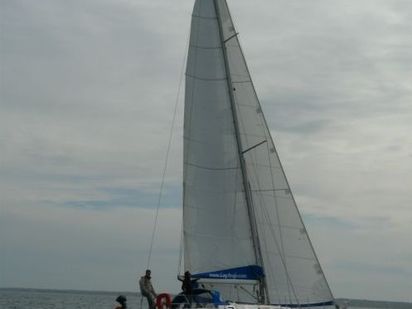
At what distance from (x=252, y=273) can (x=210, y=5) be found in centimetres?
941

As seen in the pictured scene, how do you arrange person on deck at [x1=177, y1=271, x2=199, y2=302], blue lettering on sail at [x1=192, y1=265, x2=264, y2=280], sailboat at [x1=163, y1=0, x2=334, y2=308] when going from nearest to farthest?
person on deck at [x1=177, y1=271, x2=199, y2=302], blue lettering on sail at [x1=192, y1=265, x2=264, y2=280], sailboat at [x1=163, y1=0, x2=334, y2=308]

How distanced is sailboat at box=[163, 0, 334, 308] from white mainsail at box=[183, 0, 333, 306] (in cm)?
3

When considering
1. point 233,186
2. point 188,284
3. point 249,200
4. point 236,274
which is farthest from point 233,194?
point 188,284

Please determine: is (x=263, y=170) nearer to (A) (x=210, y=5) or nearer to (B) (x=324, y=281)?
(B) (x=324, y=281)

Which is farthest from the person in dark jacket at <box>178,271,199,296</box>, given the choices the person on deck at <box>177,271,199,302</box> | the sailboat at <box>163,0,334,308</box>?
the sailboat at <box>163,0,334,308</box>

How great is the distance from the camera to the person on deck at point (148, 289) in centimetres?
2456

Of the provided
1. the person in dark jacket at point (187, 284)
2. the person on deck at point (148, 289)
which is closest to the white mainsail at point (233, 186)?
the person in dark jacket at point (187, 284)

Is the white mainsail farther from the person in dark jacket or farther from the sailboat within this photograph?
the person in dark jacket

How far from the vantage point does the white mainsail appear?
2670 cm

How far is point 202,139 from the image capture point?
2759 cm

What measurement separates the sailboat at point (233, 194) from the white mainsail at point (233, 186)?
0.03 meters

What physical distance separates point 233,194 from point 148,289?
15.0ft

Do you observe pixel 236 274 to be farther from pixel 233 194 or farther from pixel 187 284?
pixel 233 194

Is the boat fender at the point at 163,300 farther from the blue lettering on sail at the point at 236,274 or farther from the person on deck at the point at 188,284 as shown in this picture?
A: the blue lettering on sail at the point at 236,274
